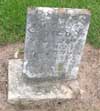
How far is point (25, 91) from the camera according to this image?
354 cm

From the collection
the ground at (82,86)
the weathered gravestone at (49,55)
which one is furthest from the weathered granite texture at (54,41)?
the ground at (82,86)

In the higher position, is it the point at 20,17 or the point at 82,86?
the point at 20,17

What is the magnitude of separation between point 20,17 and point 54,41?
1.31 meters

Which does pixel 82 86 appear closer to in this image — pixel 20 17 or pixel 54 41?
pixel 54 41

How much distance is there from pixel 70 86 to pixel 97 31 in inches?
44.3

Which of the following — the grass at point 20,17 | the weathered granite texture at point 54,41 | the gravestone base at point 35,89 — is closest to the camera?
the weathered granite texture at point 54,41

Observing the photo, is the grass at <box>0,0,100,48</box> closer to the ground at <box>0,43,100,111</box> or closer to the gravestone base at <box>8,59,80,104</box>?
the ground at <box>0,43,100,111</box>

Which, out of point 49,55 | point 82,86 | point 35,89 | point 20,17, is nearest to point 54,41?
point 49,55

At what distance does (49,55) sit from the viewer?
343 cm

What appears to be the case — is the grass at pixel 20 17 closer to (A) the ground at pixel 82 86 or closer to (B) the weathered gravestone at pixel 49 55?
(A) the ground at pixel 82 86

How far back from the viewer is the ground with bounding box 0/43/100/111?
3.55 metres

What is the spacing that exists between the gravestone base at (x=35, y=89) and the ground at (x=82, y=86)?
71 mm

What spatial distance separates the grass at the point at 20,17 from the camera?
433 cm

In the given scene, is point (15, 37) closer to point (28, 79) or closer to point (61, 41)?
point (28, 79)
